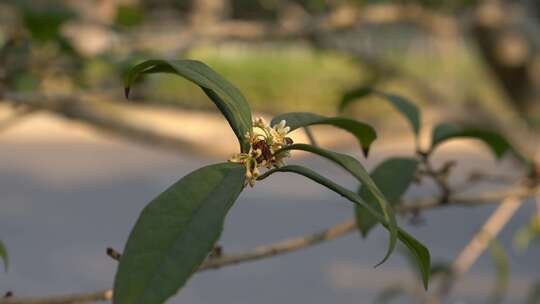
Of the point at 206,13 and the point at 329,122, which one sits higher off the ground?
the point at 206,13

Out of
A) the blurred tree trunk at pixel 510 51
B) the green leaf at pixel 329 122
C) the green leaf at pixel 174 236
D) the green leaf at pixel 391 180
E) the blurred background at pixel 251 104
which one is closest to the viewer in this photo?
the green leaf at pixel 174 236

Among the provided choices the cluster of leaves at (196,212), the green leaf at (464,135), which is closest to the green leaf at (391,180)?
the green leaf at (464,135)

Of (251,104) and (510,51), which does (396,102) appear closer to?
(510,51)

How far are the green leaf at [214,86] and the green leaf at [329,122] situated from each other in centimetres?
3

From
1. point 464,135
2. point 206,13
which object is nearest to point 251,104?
point 206,13

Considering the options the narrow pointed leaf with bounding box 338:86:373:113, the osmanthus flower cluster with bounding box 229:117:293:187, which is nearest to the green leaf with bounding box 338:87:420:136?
the narrow pointed leaf with bounding box 338:86:373:113

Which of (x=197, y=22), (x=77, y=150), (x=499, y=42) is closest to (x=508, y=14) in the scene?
(x=499, y=42)

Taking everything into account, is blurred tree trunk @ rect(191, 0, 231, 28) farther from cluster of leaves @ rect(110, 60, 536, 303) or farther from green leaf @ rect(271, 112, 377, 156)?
cluster of leaves @ rect(110, 60, 536, 303)

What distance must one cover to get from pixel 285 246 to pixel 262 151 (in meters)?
0.25

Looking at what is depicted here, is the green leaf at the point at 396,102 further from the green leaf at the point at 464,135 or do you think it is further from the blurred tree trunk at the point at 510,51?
the blurred tree trunk at the point at 510,51

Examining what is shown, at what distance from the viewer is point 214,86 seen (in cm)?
45

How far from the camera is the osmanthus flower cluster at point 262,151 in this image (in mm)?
456

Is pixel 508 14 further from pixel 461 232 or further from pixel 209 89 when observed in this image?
pixel 461 232

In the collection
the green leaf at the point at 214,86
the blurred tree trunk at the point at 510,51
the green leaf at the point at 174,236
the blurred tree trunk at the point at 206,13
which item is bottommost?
the blurred tree trunk at the point at 510,51
